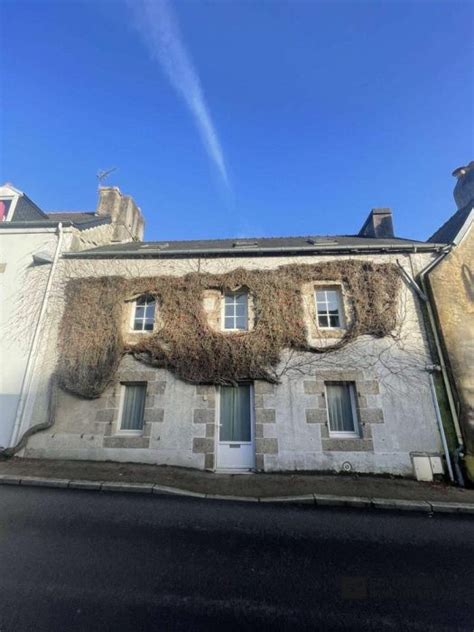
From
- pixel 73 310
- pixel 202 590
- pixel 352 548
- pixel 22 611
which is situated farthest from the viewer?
pixel 73 310

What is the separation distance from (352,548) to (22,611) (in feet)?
12.7

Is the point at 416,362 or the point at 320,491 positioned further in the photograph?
the point at 416,362

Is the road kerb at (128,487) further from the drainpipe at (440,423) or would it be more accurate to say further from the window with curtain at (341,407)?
the drainpipe at (440,423)

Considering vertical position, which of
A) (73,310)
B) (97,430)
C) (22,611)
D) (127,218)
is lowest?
(22,611)

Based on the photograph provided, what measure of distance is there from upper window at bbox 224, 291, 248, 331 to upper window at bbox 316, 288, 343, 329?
7.23 ft

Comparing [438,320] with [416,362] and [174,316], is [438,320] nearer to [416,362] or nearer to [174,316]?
[416,362]

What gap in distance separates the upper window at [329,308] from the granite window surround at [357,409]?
1.52 meters

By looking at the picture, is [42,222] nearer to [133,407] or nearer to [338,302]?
[133,407]

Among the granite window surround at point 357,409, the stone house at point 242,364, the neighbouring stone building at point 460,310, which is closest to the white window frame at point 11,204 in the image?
the stone house at point 242,364

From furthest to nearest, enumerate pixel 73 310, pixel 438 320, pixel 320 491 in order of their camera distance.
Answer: pixel 73 310, pixel 438 320, pixel 320 491

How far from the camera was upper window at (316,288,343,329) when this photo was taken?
8.95m

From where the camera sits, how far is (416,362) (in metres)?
8.17

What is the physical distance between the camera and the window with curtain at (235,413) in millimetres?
7898

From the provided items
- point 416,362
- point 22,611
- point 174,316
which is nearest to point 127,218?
point 174,316
